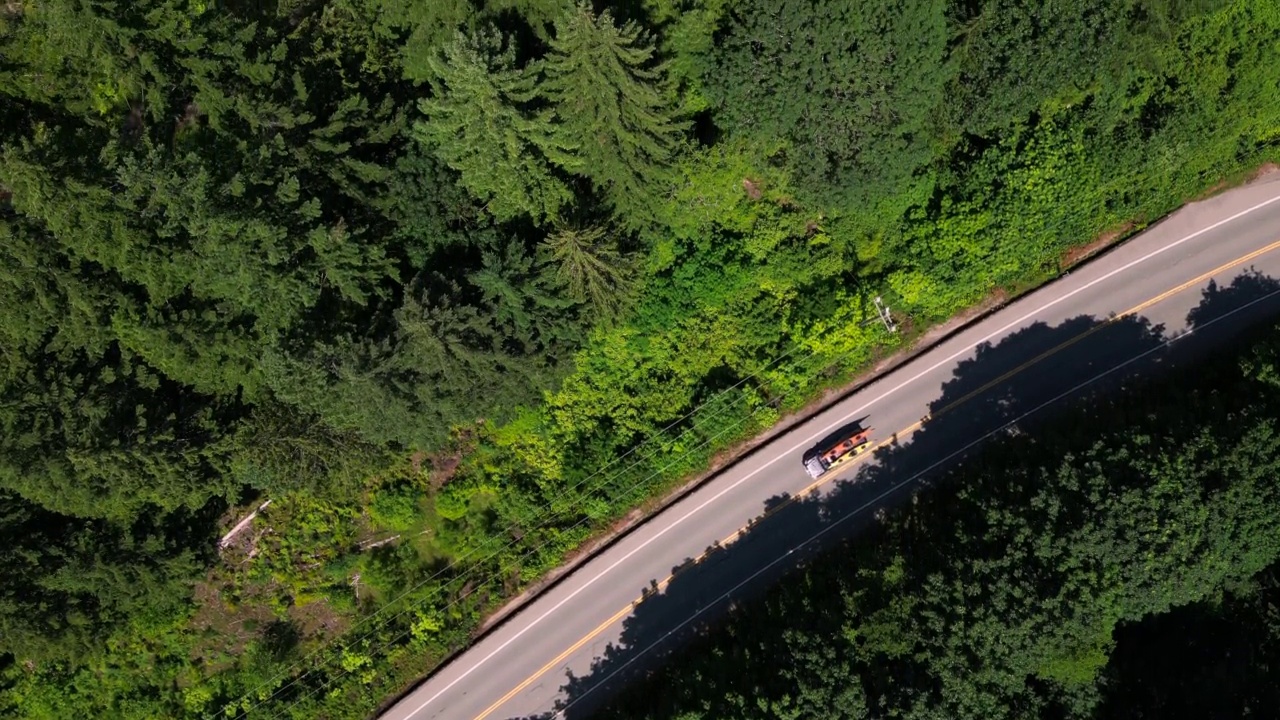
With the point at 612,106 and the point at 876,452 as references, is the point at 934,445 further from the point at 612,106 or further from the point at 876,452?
the point at 612,106

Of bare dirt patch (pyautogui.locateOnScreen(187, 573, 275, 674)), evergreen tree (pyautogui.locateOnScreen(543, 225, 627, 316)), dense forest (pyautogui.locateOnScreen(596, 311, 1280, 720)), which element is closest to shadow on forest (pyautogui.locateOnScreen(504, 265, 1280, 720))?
dense forest (pyautogui.locateOnScreen(596, 311, 1280, 720))

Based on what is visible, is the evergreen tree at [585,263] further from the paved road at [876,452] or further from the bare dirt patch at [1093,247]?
the bare dirt patch at [1093,247]

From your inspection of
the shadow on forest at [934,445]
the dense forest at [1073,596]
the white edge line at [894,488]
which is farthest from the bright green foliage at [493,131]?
the dense forest at [1073,596]

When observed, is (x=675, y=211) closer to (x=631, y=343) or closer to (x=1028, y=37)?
(x=631, y=343)

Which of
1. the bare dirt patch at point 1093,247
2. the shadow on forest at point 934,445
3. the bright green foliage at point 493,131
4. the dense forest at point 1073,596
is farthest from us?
the bare dirt patch at point 1093,247

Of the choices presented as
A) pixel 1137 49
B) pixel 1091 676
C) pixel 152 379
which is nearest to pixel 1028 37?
pixel 1137 49

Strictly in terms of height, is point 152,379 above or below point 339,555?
above
